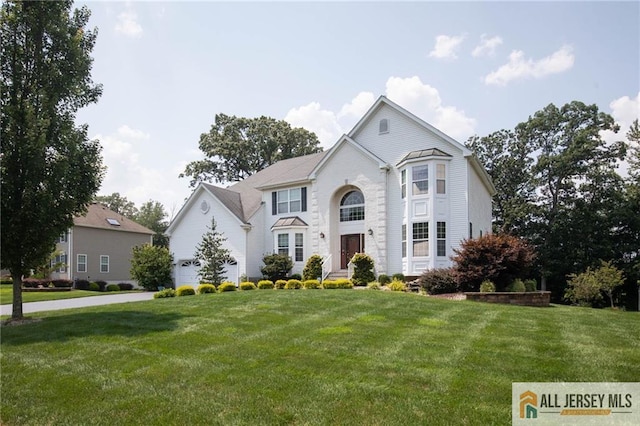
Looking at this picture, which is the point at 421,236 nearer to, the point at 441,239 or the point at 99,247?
the point at 441,239

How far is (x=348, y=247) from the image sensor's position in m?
24.2

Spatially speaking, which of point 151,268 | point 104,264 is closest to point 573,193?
point 151,268

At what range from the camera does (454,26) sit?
48.1ft

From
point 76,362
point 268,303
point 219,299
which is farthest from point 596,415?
point 219,299

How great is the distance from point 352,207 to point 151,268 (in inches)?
515

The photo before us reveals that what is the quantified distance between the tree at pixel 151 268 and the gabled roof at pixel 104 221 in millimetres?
10609

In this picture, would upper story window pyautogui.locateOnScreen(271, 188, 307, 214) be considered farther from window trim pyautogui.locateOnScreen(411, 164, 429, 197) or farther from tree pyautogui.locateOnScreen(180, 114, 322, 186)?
tree pyautogui.locateOnScreen(180, 114, 322, 186)

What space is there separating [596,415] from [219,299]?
1134 centimetres

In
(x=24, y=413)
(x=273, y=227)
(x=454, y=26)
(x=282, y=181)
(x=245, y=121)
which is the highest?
(x=245, y=121)

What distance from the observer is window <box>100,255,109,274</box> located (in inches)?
1401

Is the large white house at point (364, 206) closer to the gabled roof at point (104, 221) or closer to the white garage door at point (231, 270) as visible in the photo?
the white garage door at point (231, 270)

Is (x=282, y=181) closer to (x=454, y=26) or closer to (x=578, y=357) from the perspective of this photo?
(x=454, y=26)

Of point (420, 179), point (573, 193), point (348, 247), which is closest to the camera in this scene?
point (420, 179)

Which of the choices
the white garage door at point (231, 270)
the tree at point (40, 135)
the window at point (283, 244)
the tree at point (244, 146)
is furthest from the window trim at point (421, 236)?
the tree at point (244, 146)
